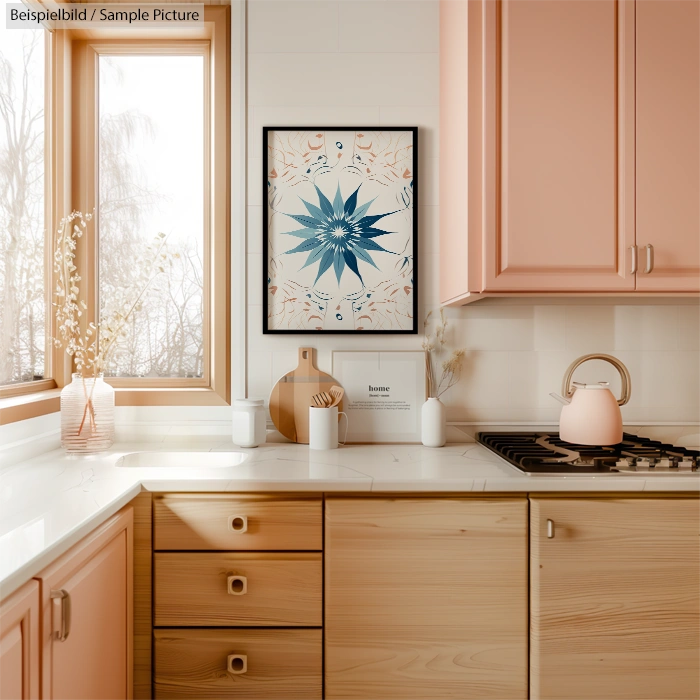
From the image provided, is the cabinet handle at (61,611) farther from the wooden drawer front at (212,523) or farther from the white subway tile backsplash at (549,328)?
the white subway tile backsplash at (549,328)

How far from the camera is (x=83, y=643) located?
1101 millimetres

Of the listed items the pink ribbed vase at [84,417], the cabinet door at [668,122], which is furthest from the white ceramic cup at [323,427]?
the cabinet door at [668,122]

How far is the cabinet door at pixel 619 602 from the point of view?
135cm

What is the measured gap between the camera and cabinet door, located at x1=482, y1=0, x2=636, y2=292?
59.9 inches

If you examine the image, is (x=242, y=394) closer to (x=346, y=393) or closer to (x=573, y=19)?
(x=346, y=393)

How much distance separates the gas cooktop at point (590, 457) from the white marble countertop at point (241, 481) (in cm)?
2

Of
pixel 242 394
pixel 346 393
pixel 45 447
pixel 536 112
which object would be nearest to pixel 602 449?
pixel 346 393

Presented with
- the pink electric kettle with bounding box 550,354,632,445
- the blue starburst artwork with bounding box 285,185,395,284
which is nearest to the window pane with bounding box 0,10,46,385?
the blue starburst artwork with bounding box 285,185,395,284

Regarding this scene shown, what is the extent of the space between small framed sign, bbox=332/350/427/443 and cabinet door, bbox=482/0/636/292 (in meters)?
0.53

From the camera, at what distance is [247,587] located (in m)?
1.38

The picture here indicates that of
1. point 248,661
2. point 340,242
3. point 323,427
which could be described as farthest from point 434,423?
point 248,661

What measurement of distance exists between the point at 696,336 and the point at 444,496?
4.08ft

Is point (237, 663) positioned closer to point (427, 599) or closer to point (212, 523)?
point (212, 523)

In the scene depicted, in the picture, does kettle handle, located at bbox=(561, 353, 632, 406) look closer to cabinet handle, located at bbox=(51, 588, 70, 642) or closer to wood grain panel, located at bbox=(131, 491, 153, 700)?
wood grain panel, located at bbox=(131, 491, 153, 700)
